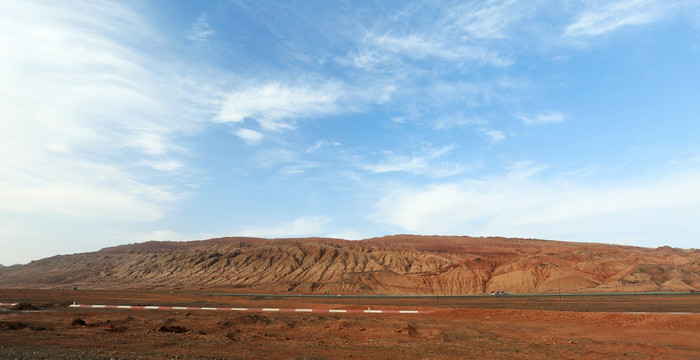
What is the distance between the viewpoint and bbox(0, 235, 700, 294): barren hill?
75.7m

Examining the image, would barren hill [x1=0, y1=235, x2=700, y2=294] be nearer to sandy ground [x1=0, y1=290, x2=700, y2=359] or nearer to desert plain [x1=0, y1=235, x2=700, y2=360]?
desert plain [x1=0, y1=235, x2=700, y2=360]

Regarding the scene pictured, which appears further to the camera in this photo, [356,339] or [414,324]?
[414,324]

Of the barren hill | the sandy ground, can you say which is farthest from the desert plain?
the barren hill

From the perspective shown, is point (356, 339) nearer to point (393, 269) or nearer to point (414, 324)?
point (414, 324)

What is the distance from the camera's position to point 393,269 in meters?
104

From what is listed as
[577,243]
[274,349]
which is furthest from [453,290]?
[577,243]

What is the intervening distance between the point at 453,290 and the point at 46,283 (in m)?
113

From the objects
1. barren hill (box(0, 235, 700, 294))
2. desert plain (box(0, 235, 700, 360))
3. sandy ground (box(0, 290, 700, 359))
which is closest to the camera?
sandy ground (box(0, 290, 700, 359))

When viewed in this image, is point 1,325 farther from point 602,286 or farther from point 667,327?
point 602,286

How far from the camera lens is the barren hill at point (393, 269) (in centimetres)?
7569

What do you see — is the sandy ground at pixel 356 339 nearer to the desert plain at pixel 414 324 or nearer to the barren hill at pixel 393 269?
the desert plain at pixel 414 324

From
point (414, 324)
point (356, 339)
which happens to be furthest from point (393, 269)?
point (356, 339)

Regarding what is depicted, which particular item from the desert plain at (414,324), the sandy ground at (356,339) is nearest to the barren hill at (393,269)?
the desert plain at (414,324)

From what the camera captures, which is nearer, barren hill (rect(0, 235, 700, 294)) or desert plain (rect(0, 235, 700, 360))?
desert plain (rect(0, 235, 700, 360))
